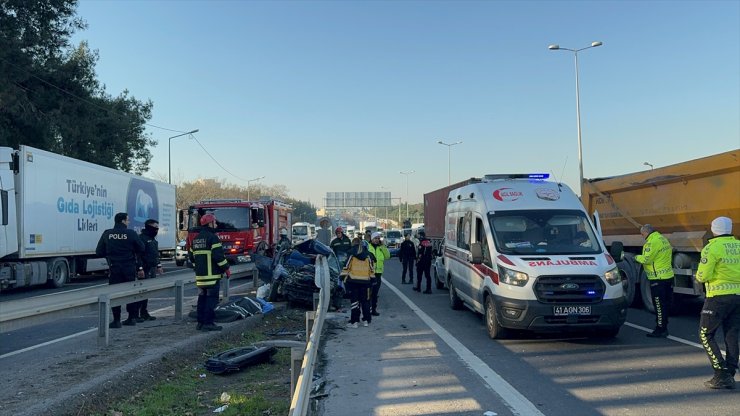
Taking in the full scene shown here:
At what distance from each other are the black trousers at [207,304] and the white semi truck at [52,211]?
9412 millimetres

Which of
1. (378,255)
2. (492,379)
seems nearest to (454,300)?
(378,255)

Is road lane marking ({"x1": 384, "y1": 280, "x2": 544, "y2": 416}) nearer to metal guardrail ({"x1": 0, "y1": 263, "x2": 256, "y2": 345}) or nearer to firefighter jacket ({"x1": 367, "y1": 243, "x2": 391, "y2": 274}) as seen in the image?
firefighter jacket ({"x1": 367, "y1": 243, "x2": 391, "y2": 274})

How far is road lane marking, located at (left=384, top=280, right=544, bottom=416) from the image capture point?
5523 mm

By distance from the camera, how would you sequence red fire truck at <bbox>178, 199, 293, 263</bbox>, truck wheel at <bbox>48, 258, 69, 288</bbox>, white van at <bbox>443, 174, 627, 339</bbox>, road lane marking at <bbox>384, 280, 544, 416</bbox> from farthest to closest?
1. red fire truck at <bbox>178, 199, 293, 263</bbox>
2. truck wheel at <bbox>48, 258, 69, 288</bbox>
3. white van at <bbox>443, 174, 627, 339</bbox>
4. road lane marking at <bbox>384, 280, 544, 416</bbox>

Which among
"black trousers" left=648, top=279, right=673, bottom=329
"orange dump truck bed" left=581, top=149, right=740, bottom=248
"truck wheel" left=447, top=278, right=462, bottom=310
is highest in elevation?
"orange dump truck bed" left=581, top=149, right=740, bottom=248

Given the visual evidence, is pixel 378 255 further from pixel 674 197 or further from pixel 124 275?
pixel 674 197

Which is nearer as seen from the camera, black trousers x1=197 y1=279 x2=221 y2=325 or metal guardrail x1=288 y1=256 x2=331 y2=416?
metal guardrail x1=288 y1=256 x2=331 y2=416

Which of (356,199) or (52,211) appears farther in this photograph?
(356,199)

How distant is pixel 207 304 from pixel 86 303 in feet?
6.53

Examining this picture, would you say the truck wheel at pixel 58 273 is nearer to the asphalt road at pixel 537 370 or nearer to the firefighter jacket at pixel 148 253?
the firefighter jacket at pixel 148 253

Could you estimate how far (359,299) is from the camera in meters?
10.6

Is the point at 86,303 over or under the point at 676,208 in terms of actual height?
under

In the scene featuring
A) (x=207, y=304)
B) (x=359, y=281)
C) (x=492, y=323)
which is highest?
(x=359, y=281)

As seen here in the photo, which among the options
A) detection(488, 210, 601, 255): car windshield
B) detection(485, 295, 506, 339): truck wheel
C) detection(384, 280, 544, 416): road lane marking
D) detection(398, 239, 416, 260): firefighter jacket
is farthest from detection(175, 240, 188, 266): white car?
detection(485, 295, 506, 339): truck wheel
